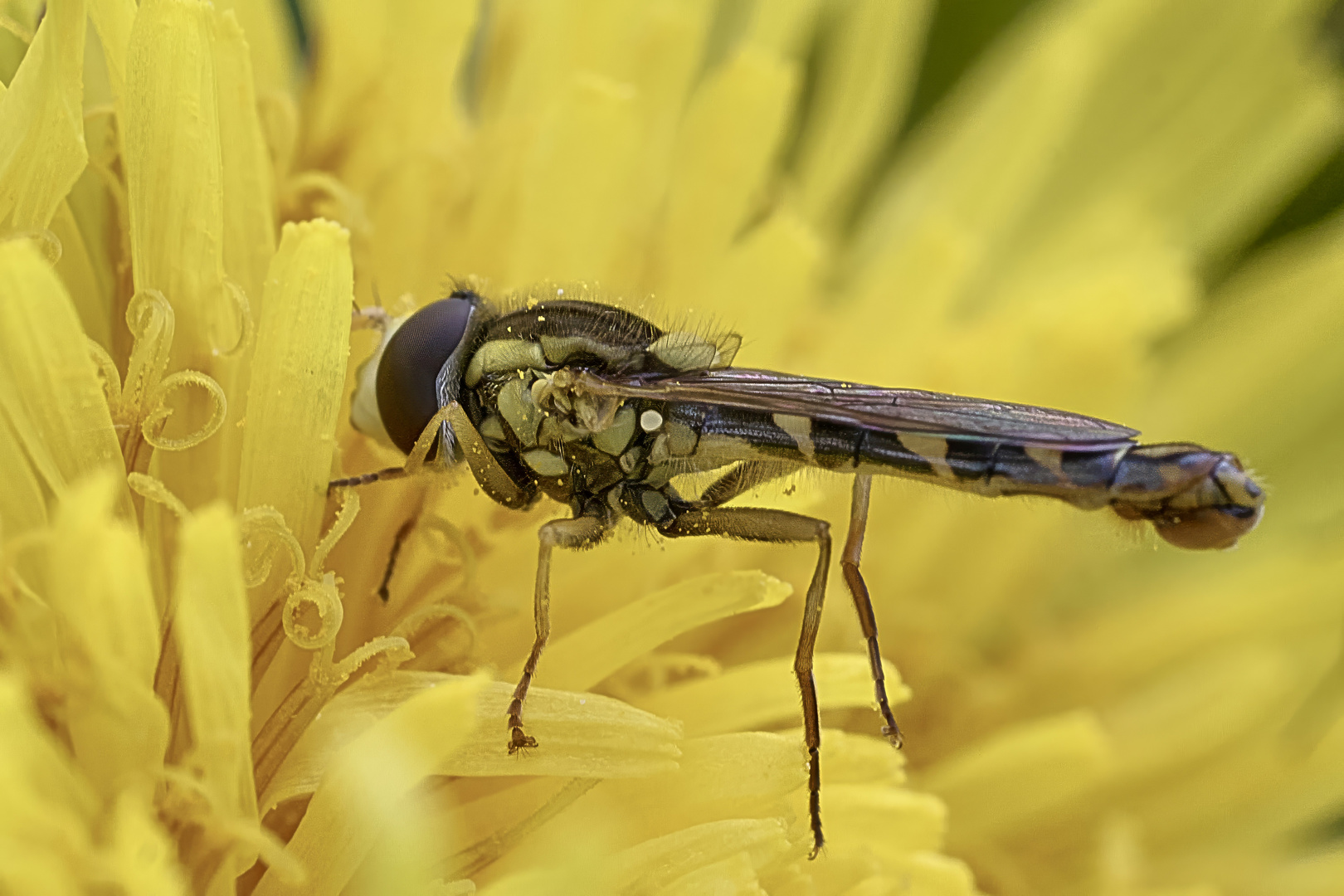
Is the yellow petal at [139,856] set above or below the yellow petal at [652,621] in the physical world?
below

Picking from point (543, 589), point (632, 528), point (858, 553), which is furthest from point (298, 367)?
point (858, 553)

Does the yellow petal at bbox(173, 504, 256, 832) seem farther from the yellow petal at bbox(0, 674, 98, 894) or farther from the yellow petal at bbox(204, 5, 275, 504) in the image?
the yellow petal at bbox(204, 5, 275, 504)

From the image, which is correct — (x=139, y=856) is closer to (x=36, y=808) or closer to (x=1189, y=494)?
→ (x=36, y=808)

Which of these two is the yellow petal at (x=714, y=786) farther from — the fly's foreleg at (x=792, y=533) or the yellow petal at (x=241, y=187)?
the yellow petal at (x=241, y=187)

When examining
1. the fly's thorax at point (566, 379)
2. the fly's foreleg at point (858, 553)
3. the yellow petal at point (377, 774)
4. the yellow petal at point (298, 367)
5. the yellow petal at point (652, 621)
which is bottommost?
the yellow petal at point (377, 774)

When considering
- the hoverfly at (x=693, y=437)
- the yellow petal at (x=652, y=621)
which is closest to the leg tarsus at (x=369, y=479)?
the hoverfly at (x=693, y=437)

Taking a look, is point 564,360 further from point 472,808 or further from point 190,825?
point 190,825
